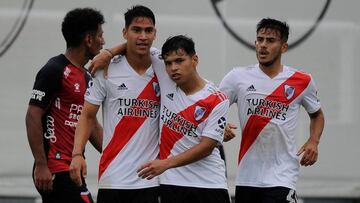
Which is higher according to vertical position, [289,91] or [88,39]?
[88,39]

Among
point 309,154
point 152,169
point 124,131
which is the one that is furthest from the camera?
point 309,154

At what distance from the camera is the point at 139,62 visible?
6.56 metres

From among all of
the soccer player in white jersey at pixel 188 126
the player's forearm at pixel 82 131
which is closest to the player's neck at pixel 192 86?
the soccer player in white jersey at pixel 188 126

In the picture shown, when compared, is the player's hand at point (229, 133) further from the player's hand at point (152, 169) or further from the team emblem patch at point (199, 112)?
the player's hand at point (152, 169)

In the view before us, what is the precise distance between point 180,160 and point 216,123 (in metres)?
0.27

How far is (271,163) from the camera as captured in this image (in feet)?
22.7

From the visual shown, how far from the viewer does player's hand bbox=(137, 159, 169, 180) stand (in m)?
6.17

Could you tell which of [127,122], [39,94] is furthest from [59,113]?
[127,122]

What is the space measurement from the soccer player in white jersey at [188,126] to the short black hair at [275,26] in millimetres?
620

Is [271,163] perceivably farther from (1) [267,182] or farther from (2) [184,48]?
(2) [184,48]

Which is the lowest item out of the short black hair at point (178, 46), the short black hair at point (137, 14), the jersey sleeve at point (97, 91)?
the jersey sleeve at point (97, 91)

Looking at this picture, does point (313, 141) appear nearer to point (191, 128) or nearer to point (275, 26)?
point (275, 26)

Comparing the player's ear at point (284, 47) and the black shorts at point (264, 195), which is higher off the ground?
the player's ear at point (284, 47)

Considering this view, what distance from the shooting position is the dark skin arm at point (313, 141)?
22.5 feet
